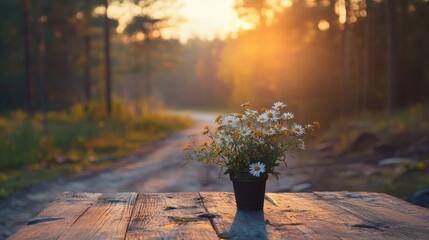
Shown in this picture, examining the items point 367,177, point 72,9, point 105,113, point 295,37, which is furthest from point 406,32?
point 72,9

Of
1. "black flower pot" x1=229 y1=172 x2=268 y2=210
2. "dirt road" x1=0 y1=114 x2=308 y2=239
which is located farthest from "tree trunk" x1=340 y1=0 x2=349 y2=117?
"black flower pot" x1=229 y1=172 x2=268 y2=210

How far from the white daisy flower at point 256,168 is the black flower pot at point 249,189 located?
10cm

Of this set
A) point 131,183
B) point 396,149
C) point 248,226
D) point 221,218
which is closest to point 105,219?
point 221,218

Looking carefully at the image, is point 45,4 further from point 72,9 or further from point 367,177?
point 367,177

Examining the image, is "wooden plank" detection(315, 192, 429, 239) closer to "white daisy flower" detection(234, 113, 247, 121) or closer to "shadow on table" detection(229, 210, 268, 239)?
"shadow on table" detection(229, 210, 268, 239)

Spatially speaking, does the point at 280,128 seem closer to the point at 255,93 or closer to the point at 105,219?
the point at 105,219

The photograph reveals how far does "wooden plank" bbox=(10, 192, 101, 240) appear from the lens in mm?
3197

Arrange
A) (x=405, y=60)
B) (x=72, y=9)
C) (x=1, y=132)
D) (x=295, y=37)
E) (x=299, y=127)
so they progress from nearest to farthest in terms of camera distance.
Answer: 1. (x=299, y=127)
2. (x=1, y=132)
3. (x=405, y=60)
4. (x=295, y=37)
5. (x=72, y=9)

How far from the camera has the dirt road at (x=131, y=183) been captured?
29.8 ft

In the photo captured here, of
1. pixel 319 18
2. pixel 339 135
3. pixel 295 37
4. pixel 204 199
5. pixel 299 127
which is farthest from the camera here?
pixel 295 37

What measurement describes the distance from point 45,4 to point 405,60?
23.5 m

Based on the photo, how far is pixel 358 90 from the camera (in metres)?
29.9

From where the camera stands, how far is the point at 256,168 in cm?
373

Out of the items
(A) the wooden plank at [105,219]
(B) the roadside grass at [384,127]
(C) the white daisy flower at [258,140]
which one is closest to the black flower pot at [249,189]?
(C) the white daisy flower at [258,140]
